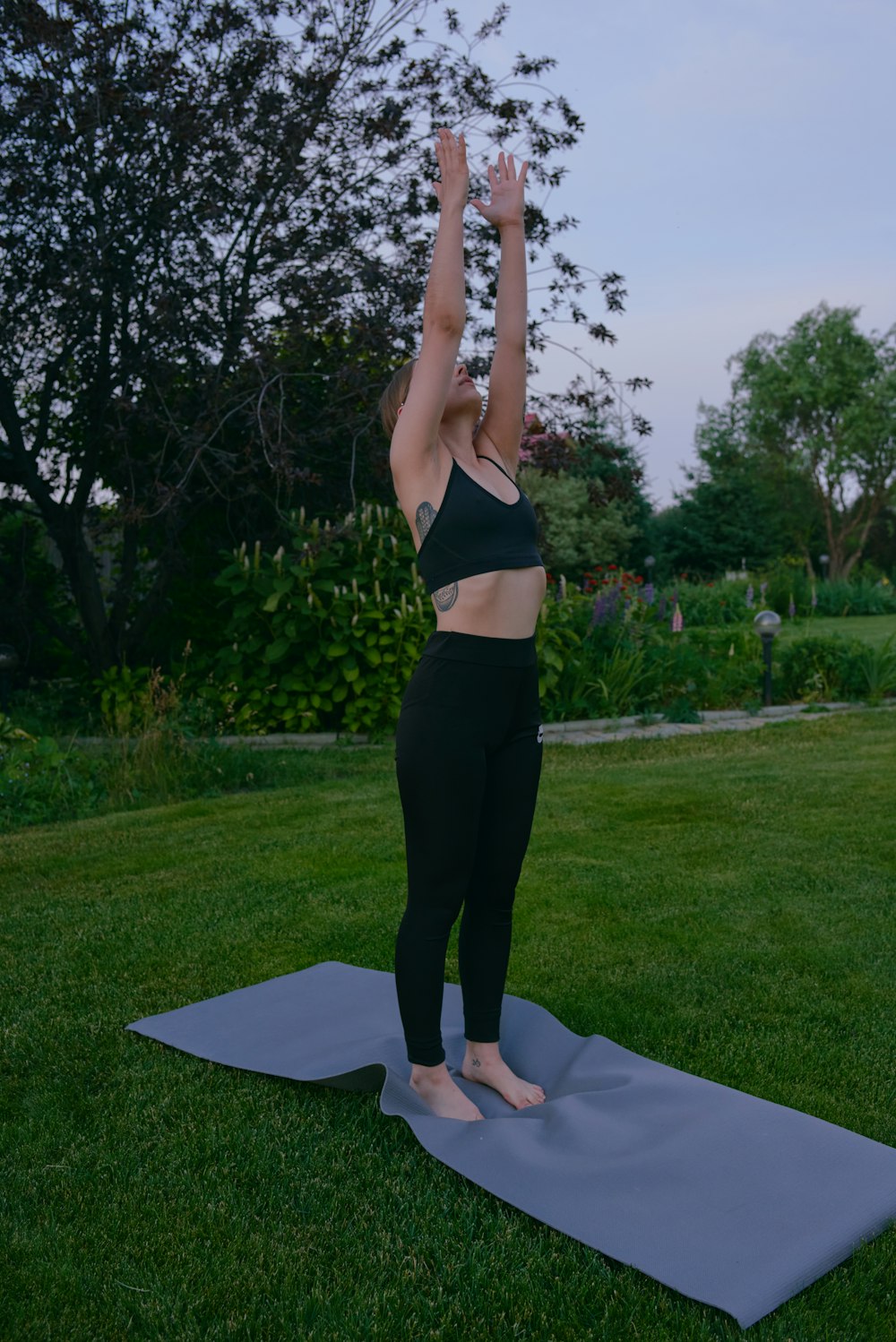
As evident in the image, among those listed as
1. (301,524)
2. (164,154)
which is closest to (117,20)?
(164,154)

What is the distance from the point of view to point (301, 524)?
7.95 metres

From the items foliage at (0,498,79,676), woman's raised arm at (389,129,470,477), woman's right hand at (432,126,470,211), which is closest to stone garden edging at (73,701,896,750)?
foliage at (0,498,79,676)

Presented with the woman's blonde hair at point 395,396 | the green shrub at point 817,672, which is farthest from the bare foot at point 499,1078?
the green shrub at point 817,672

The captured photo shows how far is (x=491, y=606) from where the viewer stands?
239 cm

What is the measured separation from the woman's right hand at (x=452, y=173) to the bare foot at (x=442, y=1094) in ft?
6.31

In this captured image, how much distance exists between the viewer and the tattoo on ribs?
2387 millimetres

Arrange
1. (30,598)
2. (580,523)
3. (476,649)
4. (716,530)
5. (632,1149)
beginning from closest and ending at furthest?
1. (632,1149)
2. (476,649)
3. (30,598)
4. (580,523)
5. (716,530)

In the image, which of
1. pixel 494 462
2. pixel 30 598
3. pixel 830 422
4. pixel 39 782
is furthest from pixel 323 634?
pixel 830 422

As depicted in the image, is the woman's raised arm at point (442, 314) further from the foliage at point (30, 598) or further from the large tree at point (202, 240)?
the foliage at point (30, 598)

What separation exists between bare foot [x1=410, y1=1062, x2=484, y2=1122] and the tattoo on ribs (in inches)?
41.8

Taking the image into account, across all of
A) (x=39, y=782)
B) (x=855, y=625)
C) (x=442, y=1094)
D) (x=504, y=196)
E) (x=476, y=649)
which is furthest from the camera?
(x=855, y=625)

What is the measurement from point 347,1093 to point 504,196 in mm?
2200

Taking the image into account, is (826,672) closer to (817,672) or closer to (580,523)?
(817,672)

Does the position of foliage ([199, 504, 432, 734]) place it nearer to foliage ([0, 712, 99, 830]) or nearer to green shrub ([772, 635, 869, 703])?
foliage ([0, 712, 99, 830])
